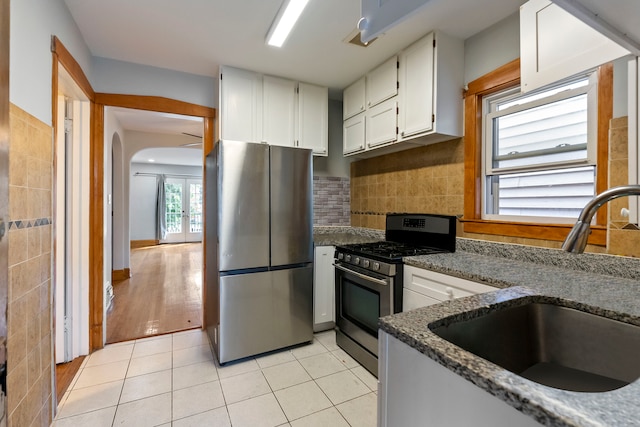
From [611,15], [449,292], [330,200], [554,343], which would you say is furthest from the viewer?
[330,200]

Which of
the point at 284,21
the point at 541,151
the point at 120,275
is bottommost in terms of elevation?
the point at 120,275

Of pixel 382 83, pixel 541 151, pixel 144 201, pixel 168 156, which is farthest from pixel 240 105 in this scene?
pixel 144 201

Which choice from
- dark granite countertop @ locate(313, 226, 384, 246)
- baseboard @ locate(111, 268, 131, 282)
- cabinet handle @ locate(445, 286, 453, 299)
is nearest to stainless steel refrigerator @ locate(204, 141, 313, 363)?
dark granite countertop @ locate(313, 226, 384, 246)

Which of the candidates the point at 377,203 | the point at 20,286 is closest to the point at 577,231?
the point at 20,286

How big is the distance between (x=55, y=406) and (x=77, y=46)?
225 centimetres

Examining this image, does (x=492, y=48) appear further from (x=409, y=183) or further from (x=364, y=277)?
(x=364, y=277)

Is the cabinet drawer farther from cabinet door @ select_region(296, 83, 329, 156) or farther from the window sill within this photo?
cabinet door @ select_region(296, 83, 329, 156)

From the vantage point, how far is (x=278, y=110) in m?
2.79

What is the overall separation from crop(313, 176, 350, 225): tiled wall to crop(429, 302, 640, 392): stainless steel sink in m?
2.47

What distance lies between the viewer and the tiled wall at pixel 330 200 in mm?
3314

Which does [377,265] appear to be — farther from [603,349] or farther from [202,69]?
[202,69]

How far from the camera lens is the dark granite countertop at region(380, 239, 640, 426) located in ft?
1.36

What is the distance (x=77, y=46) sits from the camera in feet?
6.65

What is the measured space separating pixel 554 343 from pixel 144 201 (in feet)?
30.8
